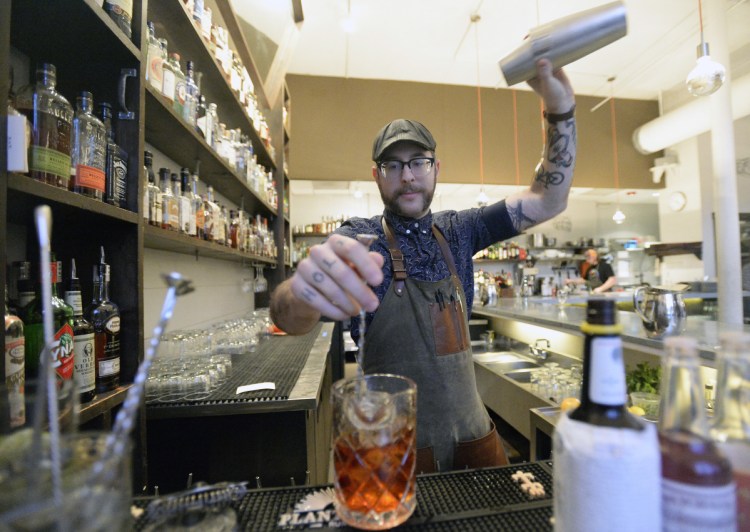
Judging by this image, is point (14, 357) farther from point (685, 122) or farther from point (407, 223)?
point (685, 122)

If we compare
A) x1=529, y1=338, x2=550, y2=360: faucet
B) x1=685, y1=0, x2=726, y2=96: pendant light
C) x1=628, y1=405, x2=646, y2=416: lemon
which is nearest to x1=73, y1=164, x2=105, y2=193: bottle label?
x1=628, y1=405, x2=646, y2=416: lemon

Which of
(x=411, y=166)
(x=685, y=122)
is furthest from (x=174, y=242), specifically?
(x=685, y=122)

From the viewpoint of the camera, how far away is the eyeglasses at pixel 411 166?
4.53 ft

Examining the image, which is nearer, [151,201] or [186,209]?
A: [151,201]

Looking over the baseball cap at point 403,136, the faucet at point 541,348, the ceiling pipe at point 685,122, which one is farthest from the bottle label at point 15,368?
the ceiling pipe at point 685,122

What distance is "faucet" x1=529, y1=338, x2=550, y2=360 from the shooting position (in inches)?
109

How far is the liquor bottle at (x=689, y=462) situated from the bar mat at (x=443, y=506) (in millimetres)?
207

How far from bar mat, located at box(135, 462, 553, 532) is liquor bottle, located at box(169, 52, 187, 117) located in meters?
1.30

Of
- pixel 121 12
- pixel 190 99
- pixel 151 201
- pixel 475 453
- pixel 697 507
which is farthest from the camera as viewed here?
pixel 190 99

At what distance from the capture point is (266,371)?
1580 millimetres

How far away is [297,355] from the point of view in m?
1.88

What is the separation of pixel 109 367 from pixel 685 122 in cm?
574

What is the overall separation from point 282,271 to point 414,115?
276cm

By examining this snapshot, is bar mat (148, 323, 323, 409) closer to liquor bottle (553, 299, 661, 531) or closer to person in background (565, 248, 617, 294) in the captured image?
liquor bottle (553, 299, 661, 531)
